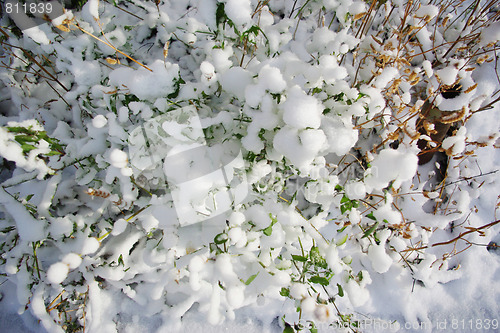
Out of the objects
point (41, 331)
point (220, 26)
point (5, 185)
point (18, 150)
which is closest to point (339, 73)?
point (220, 26)

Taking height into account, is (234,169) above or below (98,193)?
above

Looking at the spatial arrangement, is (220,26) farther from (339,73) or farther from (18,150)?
(18,150)

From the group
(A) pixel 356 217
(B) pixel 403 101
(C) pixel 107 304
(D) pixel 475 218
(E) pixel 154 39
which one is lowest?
(C) pixel 107 304

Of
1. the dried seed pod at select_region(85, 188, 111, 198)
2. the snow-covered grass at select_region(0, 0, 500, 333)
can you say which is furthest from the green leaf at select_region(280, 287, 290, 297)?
the dried seed pod at select_region(85, 188, 111, 198)

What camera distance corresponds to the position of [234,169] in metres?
1.12

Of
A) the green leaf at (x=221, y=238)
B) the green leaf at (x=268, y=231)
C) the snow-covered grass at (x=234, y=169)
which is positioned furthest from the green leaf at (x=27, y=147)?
the green leaf at (x=268, y=231)

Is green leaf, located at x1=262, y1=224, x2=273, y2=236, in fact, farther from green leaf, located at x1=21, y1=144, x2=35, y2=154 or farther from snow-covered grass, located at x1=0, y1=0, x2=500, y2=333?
green leaf, located at x1=21, y1=144, x2=35, y2=154

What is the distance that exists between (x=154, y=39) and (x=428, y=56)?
161 cm

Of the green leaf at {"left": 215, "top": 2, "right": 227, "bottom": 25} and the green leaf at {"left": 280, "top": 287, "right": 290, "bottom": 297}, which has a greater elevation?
the green leaf at {"left": 215, "top": 2, "right": 227, "bottom": 25}

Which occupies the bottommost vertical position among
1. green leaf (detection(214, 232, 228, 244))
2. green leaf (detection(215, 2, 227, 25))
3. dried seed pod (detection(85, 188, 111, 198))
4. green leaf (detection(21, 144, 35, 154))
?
dried seed pod (detection(85, 188, 111, 198))

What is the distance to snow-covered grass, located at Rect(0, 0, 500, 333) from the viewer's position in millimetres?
981

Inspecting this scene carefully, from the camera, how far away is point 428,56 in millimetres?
1705

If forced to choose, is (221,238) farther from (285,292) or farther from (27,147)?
(27,147)

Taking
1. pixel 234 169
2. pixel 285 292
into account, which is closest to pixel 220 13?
pixel 234 169
